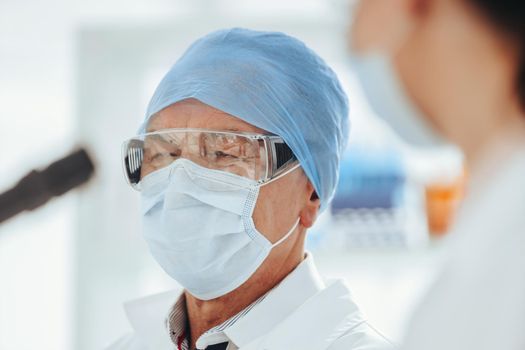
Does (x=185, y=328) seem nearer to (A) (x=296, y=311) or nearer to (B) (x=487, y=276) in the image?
(A) (x=296, y=311)

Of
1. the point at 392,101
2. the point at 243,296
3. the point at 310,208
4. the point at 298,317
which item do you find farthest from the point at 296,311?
the point at 392,101

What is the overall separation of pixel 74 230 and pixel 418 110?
2.60m

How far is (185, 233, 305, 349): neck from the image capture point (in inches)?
71.7

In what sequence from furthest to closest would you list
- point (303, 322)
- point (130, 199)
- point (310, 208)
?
point (130, 199) → point (310, 208) → point (303, 322)

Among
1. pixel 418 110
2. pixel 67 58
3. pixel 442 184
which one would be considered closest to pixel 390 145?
pixel 442 184

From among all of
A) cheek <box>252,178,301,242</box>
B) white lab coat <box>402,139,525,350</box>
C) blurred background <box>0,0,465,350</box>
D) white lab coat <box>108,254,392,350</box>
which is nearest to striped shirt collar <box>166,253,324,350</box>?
white lab coat <box>108,254,392,350</box>

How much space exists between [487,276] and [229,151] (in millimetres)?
1070

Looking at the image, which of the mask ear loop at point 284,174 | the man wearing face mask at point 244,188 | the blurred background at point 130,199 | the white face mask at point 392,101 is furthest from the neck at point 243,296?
the blurred background at point 130,199

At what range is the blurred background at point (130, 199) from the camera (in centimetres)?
320

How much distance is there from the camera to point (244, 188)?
176cm

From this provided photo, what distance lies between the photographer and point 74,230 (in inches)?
132

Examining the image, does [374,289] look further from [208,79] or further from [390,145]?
[208,79]

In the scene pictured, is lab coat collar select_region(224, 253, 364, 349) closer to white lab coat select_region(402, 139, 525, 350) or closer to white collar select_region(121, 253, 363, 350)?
white collar select_region(121, 253, 363, 350)

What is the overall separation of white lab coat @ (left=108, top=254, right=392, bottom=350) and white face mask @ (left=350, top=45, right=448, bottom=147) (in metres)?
0.76
